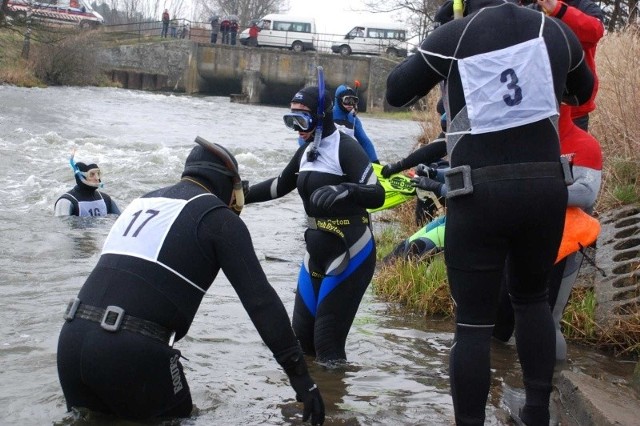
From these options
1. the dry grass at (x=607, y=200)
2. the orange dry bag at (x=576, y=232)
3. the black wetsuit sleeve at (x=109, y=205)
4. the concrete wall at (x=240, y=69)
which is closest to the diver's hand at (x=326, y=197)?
the orange dry bag at (x=576, y=232)

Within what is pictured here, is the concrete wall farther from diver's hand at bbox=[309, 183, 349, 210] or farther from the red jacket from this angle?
diver's hand at bbox=[309, 183, 349, 210]

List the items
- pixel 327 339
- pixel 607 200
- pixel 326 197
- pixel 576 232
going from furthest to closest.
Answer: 1. pixel 607 200
2. pixel 327 339
3. pixel 576 232
4. pixel 326 197

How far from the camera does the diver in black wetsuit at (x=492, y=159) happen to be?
327 cm

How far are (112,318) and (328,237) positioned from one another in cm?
195

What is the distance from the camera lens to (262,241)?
35.7 feet

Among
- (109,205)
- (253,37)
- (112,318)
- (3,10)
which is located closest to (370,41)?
(253,37)

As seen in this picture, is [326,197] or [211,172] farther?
[326,197]

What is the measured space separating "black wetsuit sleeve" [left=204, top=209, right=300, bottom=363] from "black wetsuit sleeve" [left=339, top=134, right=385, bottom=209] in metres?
1.30

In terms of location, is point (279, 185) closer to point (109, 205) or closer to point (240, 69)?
point (109, 205)

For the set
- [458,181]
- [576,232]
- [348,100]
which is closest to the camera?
[458,181]

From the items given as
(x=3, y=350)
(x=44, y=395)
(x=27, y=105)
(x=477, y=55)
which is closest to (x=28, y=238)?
(x=3, y=350)

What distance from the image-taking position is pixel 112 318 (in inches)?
139

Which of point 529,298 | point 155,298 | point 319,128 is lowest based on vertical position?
point 155,298

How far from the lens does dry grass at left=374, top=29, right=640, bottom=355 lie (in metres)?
5.61
